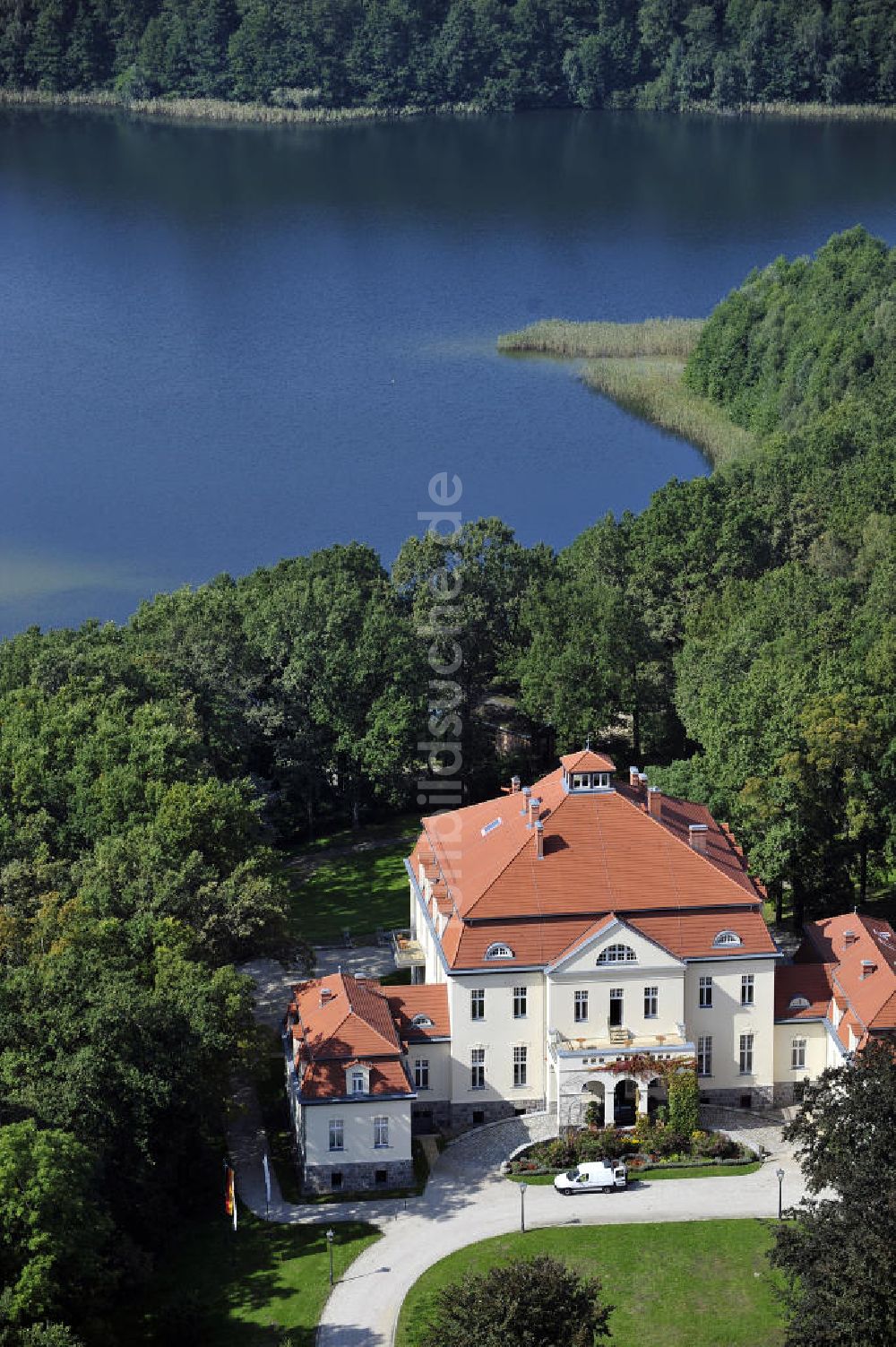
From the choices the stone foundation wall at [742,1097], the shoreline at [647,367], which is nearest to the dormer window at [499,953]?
the stone foundation wall at [742,1097]

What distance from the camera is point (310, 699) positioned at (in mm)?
82688

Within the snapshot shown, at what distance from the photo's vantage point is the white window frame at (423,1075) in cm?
6175

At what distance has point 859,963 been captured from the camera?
2467 inches

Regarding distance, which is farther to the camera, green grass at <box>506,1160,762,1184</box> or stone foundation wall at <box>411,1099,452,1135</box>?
stone foundation wall at <box>411,1099,452,1135</box>

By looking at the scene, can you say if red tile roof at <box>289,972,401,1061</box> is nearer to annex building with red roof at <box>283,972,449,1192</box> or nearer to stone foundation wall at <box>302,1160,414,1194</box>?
annex building with red roof at <box>283,972,449,1192</box>

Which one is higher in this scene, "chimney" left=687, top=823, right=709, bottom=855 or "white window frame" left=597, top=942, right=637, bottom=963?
"chimney" left=687, top=823, right=709, bottom=855

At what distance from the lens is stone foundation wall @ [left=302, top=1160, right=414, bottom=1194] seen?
58625 mm

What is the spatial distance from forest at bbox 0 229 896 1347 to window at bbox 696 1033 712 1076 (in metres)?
8.69

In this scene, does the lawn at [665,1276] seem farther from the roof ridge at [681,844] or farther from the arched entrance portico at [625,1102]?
the roof ridge at [681,844]

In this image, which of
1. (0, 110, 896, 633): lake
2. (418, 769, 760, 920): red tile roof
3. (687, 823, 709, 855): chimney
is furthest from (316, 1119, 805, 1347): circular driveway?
(0, 110, 896, 633): lake

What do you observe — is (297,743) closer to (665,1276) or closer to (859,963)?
(859,963)

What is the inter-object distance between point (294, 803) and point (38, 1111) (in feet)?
102

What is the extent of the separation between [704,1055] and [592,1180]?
257 inches

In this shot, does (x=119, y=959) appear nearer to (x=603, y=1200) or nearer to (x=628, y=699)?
(x=603, y=1200)
